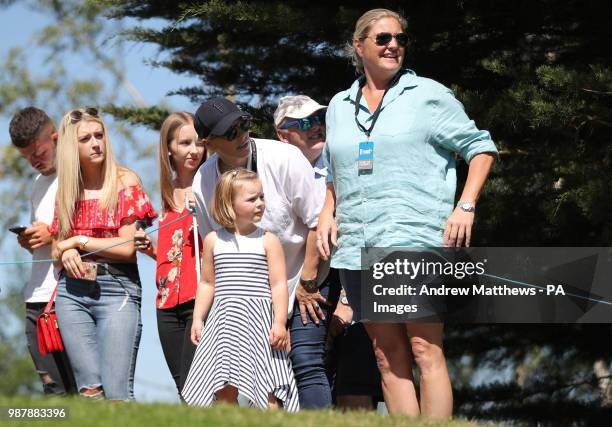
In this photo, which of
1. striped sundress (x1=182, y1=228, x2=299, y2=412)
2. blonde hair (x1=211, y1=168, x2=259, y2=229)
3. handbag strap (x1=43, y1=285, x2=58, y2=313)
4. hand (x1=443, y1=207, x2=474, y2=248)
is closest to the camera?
hand (x1=443, y1=207, x2=474, y2=248)

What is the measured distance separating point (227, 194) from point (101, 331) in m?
1.22

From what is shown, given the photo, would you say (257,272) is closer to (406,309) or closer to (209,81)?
(406,309)

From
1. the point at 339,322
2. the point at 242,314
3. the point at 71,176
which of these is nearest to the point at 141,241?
the point at 71,176

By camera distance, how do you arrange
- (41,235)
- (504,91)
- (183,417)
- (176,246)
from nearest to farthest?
(183,417) → (176,246) → (41,235) → (504,91)

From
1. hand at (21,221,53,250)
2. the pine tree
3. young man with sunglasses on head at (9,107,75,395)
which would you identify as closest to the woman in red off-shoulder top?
hand at (21,221,53,250)

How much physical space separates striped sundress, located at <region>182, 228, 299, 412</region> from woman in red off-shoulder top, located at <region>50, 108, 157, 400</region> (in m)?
0.70

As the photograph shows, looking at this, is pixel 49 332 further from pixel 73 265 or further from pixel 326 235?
pixel 326 235

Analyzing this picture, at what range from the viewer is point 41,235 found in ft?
25.1

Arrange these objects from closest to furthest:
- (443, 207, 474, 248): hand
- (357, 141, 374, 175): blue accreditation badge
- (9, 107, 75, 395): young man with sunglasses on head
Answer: (443, 207, 474, 248): hand, (357, 141, 374, 175): blue accreditation badge, (9, 107, 75, 395): young man with sunglasses on head

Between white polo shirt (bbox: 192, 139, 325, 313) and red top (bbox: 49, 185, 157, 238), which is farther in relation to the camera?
red top (bbox: 49, 185, 157, 238)

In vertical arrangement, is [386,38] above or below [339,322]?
above

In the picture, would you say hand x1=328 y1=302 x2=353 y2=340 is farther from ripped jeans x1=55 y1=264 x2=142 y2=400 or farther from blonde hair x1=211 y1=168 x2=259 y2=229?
ripped jeans x1=55 y1=264 x2=142 y2=400

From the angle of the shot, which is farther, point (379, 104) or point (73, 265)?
point (73, 265)

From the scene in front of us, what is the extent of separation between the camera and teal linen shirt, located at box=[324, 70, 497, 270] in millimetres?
5996
